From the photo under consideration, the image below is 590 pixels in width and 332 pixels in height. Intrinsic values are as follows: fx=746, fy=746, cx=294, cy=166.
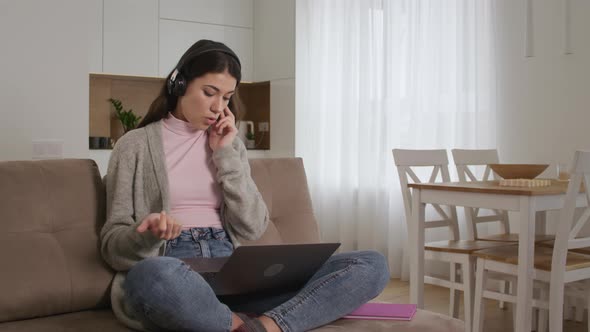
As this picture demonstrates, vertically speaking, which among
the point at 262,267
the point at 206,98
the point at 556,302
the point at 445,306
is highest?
the point at 206,98

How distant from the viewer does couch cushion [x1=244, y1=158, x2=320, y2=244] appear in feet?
8.00

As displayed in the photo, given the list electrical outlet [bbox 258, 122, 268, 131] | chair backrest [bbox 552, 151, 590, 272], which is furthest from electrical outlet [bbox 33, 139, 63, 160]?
chair backrest [bbox 552, 151, 590, 272]

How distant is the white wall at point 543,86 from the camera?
3.91 m

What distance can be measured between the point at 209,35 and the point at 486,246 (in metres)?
2.88

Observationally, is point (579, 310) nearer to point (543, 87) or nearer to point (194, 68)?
point (543, 87)

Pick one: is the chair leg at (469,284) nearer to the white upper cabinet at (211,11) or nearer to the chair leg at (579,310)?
the chair leg at (579,310)

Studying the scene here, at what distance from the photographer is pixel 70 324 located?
1.85m

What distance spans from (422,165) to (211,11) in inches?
97.9

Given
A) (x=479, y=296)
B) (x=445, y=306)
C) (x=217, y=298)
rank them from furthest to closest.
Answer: (x=445, y=306)
(x=479, y=296)
(x=217, y=298)

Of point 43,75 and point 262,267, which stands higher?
point 43,75

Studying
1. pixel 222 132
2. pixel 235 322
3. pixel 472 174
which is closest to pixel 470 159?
pixel 472 174

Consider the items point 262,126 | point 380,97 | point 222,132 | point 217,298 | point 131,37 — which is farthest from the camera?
point 262,126

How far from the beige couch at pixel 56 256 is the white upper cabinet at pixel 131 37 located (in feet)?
9.71

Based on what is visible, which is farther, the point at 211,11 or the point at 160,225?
the point at 211,11
